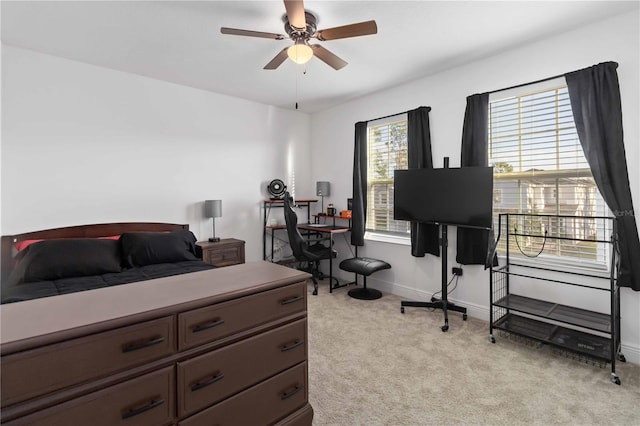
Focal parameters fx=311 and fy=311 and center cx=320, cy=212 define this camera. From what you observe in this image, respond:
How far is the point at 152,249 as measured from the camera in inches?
124

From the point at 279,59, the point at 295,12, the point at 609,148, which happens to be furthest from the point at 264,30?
the point at 609,148

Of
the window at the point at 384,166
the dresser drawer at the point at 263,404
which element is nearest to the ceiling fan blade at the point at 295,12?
the dresser drawer at the point at 263,404

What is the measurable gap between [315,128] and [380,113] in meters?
1.41

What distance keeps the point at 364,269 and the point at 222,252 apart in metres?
1.84

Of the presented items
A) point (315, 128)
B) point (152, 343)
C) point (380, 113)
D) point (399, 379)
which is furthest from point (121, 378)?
point (315, 128)

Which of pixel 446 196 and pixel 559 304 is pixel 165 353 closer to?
pixel 446 196

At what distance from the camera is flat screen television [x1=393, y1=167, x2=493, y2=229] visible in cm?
295

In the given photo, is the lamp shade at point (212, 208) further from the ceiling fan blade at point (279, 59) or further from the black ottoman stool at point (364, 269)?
the ceiling fan blade at point (279, 59)

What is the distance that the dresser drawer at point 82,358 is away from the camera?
90cm

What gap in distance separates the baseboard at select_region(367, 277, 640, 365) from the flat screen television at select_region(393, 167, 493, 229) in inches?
39.3

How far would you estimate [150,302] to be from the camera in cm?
122

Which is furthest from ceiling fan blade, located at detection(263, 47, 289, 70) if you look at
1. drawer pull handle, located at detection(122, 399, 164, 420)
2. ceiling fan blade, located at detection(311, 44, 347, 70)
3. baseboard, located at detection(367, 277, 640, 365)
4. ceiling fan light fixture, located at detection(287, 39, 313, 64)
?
baseboard, located at detection(367, 277, 640, 365)

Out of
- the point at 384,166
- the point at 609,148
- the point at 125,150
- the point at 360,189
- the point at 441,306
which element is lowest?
the point at 441,306

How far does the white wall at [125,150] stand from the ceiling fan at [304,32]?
1984mm
